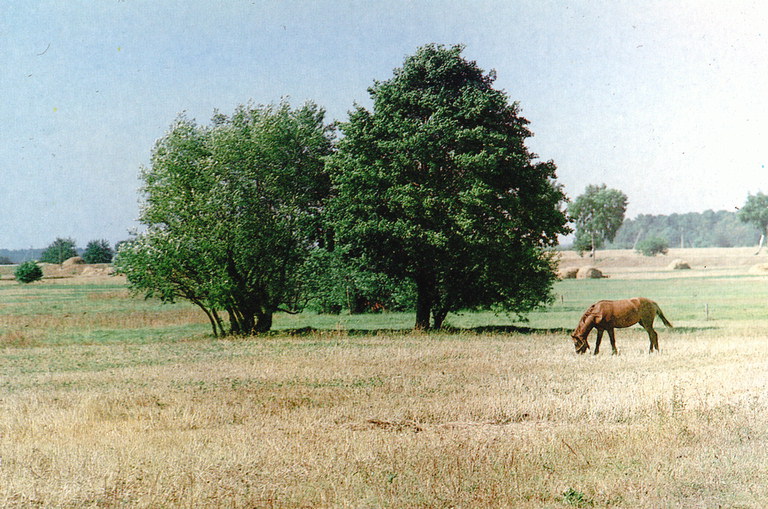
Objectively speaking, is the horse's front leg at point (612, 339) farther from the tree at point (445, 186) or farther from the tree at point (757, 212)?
the tree at point (757, 212)

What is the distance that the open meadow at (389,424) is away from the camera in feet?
32.6

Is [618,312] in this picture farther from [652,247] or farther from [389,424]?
[652,247]

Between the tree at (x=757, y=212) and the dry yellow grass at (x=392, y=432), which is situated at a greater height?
the tree at (x=757, y=212)

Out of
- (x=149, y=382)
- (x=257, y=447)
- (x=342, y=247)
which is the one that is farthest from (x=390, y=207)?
(x=257, y=447)

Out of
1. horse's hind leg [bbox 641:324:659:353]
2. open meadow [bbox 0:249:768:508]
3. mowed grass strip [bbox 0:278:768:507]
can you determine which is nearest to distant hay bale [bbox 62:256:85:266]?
open meadow [bbox 0:249:768:508]

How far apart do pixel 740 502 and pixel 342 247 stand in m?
28.3

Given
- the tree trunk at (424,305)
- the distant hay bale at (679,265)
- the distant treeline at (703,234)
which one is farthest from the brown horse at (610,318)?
the distant treeline at (703,234)

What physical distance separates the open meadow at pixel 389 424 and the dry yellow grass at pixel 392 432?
0.17 feet

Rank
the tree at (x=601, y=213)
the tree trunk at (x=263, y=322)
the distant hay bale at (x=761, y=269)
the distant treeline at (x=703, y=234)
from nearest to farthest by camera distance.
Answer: the tree trunk at (x=263, y=322), the distant hay bale at (x=761, y=269), the tree at (x=601, y=213), the distant treeline at (x=703, y=234)

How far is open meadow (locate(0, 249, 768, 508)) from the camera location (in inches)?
392

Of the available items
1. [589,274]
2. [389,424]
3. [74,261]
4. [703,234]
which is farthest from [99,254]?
[703,234]

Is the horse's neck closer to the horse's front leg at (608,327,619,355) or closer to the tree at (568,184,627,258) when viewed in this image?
the horse's front leg at (608,327,619,355)

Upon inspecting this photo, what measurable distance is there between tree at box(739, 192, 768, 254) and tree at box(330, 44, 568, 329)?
66018 mm

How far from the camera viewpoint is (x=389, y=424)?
584 inches
